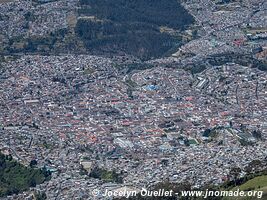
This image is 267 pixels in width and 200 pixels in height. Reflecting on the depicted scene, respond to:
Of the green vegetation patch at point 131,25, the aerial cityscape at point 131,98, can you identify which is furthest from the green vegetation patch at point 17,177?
the green vegetation patch at point 131,25

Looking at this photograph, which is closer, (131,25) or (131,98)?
(131,98)

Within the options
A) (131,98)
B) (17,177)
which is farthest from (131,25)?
(17,177)

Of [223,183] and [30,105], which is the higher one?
[223,183]

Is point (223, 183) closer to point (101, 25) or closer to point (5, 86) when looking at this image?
point (5, 86)

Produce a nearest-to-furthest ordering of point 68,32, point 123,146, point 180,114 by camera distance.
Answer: point 123,146 < point 180,114 < point 68,32

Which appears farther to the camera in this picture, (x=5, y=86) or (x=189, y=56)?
(x=189, y=56)

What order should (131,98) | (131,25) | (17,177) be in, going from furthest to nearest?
1. (131,25)
2. (131,98)
3. (17,177)

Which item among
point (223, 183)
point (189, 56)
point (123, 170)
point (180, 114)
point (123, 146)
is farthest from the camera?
point (189, 56)

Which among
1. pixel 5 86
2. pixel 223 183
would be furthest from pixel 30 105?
pixel 223 183

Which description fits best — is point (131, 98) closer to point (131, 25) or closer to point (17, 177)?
point (17, 177)
